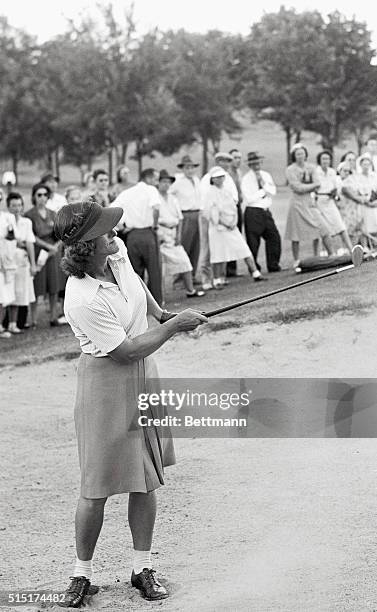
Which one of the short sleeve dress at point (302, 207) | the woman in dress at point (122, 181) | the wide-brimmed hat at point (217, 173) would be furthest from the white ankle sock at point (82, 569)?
the woman in dress at point (122, 181)

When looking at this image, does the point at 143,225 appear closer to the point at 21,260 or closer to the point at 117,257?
the point at 21,260

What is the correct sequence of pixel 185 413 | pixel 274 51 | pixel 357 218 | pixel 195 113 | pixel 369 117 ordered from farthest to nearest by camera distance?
pixel 195 113
pixel 274 51
pixel 369 117
pixel 357 218
pixel 185 413

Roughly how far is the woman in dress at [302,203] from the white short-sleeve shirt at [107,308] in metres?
8.21

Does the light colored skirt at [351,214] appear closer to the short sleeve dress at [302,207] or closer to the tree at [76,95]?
the short sleeve dress at [302,207]

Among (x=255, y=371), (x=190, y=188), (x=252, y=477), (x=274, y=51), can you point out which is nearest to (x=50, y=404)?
(x=255, y=371)

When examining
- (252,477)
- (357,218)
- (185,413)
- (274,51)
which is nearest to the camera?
(185,413)

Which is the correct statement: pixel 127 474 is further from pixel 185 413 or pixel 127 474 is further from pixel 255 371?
pixel 255 371

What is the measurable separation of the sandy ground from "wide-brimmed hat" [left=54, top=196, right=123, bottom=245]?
5.07 ft

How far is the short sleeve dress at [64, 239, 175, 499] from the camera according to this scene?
432cm

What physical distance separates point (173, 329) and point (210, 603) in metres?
1.11

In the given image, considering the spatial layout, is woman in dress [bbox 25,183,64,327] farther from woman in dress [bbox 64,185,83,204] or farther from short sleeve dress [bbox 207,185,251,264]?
short sleeve dress [bbox 207,185,251,264]

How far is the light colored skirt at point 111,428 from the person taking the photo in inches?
171

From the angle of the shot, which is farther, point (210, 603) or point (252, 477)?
point (252, 477)

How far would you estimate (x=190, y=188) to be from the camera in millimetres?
13195
